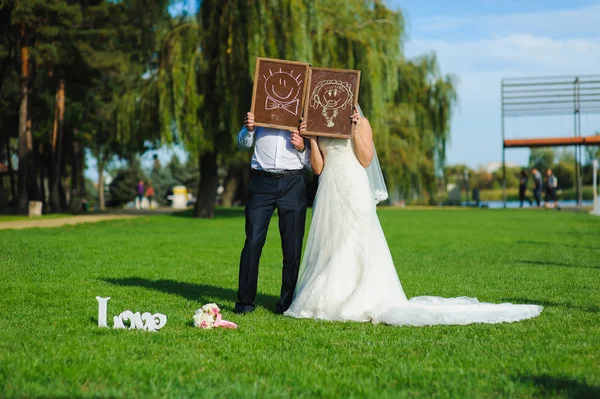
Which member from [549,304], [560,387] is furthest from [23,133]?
[560,387]

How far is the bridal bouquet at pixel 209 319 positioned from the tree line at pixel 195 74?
19.4 meters

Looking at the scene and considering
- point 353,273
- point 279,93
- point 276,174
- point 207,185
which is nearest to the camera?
point 353,273

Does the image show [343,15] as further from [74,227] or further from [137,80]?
[74,227]

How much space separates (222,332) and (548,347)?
252 cm

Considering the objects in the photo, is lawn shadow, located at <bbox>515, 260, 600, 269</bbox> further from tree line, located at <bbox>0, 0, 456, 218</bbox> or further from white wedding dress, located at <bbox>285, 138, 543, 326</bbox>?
tree line, located at <bbox>0, 0, 456, 218</bbox>

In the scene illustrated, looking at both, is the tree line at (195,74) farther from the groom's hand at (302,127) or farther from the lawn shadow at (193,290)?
the groom's hand at (302,127)

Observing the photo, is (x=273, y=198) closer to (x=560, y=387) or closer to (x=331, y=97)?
(x=331, y=97)

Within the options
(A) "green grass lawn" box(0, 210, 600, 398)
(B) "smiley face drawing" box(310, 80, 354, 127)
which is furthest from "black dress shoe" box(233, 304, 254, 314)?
(B) "smiley face drawing" box(310, 80, 354, 127)

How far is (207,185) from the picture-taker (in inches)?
1196

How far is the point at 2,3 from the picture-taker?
3197 centimetres

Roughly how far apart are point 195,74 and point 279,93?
19.3m

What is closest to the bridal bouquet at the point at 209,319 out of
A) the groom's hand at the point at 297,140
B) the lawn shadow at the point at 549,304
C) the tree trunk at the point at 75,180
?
the groom's hand at the point at 297,140

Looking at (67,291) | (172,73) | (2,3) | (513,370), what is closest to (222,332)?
(513,370)

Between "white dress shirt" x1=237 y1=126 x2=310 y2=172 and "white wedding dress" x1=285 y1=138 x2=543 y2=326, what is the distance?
0.31 m
